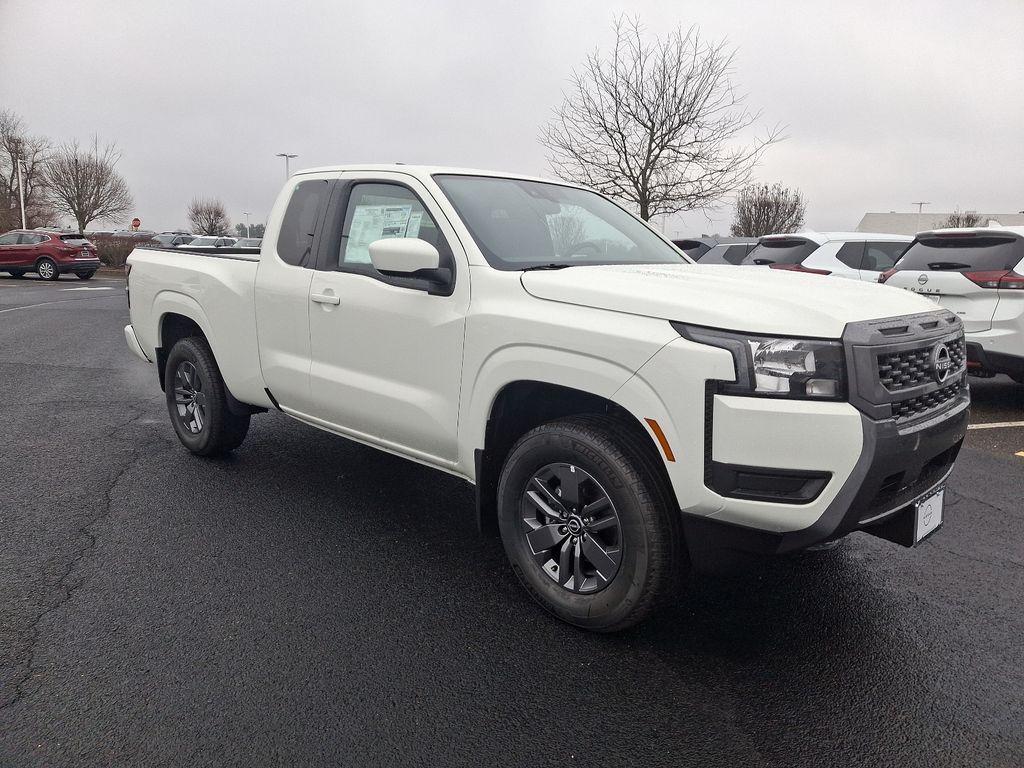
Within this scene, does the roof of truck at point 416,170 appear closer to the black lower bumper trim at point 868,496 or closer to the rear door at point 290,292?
the rear door at point 290,292

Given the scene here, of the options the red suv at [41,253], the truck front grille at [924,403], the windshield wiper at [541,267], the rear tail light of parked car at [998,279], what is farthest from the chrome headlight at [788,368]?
the red suv at [41,253]

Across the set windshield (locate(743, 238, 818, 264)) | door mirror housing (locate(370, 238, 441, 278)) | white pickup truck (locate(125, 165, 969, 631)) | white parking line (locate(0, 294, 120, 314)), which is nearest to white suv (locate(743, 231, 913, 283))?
windshield (locate(743, 238, 818, 264))

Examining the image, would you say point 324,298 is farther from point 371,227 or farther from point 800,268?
point 800,268

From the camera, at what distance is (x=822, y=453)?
246cm

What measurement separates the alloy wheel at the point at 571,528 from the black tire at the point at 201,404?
8.72 feet

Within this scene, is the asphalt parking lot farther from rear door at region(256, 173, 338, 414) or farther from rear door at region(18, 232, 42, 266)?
rear door at region(18, 232, 42, 266)

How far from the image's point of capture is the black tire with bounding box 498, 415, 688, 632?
277 centimetres

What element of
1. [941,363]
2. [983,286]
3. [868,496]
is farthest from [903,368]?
[983,286]

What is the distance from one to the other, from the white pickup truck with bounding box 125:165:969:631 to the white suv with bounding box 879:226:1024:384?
396 centimetres

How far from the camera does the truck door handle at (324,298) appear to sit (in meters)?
3.86

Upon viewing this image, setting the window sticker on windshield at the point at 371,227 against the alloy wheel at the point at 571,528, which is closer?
the alloy wheel at the point at 571,528

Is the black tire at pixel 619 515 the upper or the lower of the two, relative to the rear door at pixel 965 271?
lower

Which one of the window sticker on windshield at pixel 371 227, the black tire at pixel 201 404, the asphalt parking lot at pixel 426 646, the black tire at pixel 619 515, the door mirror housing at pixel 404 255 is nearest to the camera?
the asphalt parking lot at pixel 426 646

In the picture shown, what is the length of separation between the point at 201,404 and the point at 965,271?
6495 mm
